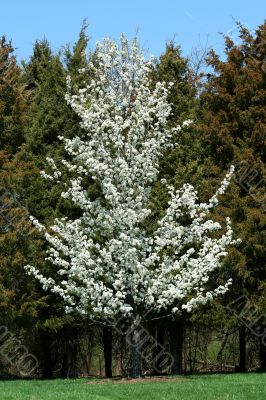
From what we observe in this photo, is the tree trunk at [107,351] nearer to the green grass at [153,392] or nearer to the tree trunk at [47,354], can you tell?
the tree trunk at [47,354]

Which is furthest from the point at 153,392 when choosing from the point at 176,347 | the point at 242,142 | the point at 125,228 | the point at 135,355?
the point at 242,142

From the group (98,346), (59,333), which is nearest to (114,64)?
(59,333)

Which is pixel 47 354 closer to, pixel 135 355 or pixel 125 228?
pixel 135 355

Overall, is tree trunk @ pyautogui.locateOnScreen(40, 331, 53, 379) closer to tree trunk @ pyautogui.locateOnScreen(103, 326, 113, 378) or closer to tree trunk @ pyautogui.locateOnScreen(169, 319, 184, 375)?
tree trunk @ pyautogui.locateOnScreen(103, 326, 113, 378)

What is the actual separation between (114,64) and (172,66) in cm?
375

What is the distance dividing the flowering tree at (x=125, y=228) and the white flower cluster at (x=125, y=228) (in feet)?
0.08

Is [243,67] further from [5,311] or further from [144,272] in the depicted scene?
[5,311]

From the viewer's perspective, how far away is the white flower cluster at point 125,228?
16781 mm

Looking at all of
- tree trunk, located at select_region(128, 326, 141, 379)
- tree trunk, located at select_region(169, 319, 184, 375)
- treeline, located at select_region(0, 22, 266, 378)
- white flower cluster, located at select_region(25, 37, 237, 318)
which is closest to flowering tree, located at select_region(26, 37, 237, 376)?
white flower cluster, located at select_region(25, 37, 237, 318)

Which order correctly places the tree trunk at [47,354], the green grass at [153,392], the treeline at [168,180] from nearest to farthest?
the green grass at [153,392] < the treeline at [168,180] < the tree trunk at [47,354]

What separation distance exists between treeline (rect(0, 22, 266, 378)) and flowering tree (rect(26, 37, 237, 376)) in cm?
144

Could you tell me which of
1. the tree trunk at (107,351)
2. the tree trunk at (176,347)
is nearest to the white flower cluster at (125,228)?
the tree trunk at (176,347)

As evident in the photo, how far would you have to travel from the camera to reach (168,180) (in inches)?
811

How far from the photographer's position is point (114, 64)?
18.6 m
